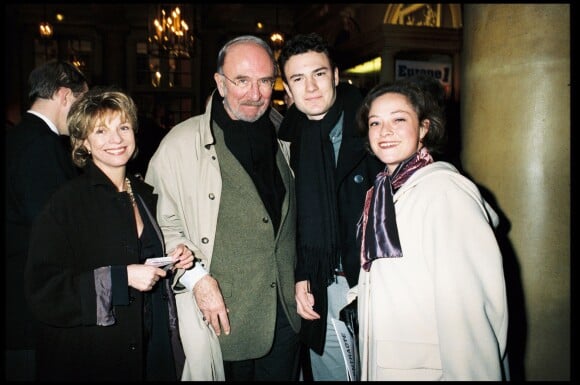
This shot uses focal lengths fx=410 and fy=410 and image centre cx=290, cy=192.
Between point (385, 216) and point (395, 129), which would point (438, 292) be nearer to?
point (385, 216)

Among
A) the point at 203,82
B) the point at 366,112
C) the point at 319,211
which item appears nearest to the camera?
the point at 366,112

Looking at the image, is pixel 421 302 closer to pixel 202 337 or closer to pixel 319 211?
pixel 319 211

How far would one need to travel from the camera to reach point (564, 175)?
2.55m

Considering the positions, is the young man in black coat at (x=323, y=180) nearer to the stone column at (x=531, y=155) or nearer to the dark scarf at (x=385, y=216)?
the dark scarf at (x=385, y=216)

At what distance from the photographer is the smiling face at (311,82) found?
2537 mm

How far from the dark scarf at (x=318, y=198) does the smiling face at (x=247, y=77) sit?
1.15 ft

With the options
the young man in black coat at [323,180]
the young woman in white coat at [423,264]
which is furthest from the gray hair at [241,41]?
the young woman in white coat at [423,264]

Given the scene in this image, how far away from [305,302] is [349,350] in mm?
426

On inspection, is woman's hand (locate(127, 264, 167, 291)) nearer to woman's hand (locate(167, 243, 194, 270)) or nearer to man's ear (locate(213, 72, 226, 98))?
woman's hand (locate(167, 243, 194, 270))

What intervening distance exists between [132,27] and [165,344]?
1407 cm

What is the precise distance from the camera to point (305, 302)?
8.20 ft

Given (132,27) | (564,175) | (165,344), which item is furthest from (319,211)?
(132,27)

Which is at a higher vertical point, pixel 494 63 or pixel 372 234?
pixel 494 63

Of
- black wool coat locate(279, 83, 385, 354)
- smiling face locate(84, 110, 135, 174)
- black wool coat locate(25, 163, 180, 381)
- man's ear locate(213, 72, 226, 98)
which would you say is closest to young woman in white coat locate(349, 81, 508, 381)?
black wool coat locate(279, 83, 385, 354)
